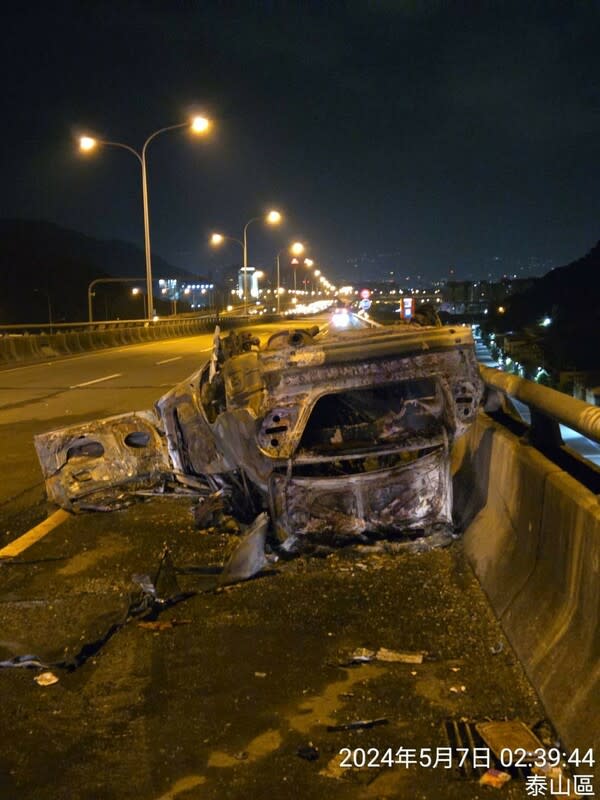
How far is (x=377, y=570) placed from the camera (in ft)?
18.3

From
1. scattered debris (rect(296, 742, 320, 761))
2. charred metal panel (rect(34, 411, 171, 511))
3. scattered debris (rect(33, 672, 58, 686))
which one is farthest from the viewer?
charred metal panel (rect(34, 411, 171, 511))

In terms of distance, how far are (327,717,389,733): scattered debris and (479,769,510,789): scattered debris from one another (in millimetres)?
552

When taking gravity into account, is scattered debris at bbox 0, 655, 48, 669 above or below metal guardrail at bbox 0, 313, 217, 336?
above

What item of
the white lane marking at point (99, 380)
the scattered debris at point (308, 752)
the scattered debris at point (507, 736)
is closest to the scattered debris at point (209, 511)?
the scattered debris at point (308, 752)

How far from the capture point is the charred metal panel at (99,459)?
24.9 ft

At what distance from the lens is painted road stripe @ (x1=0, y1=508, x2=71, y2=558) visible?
21.1 ft

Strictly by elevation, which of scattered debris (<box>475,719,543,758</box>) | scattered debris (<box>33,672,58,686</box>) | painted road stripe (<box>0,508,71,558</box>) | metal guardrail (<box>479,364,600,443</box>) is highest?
metal guardrail (<box>479,364,600,443</box>)

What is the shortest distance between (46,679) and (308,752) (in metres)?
1.50

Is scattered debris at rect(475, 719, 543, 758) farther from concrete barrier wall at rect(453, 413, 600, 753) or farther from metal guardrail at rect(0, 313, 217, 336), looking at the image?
metal guardrail at rect(0, 313, 217, 336)

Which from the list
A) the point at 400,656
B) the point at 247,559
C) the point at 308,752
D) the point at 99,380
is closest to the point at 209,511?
the point at 247,559

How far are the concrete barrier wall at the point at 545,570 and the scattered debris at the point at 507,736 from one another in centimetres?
12

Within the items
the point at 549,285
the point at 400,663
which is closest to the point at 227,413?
the point at 400,663

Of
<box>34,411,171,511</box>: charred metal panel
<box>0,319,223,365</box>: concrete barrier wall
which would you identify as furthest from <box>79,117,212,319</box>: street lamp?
<box>34,411,171,511</box>: charred metal panel

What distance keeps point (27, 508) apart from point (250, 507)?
8.19 ft
